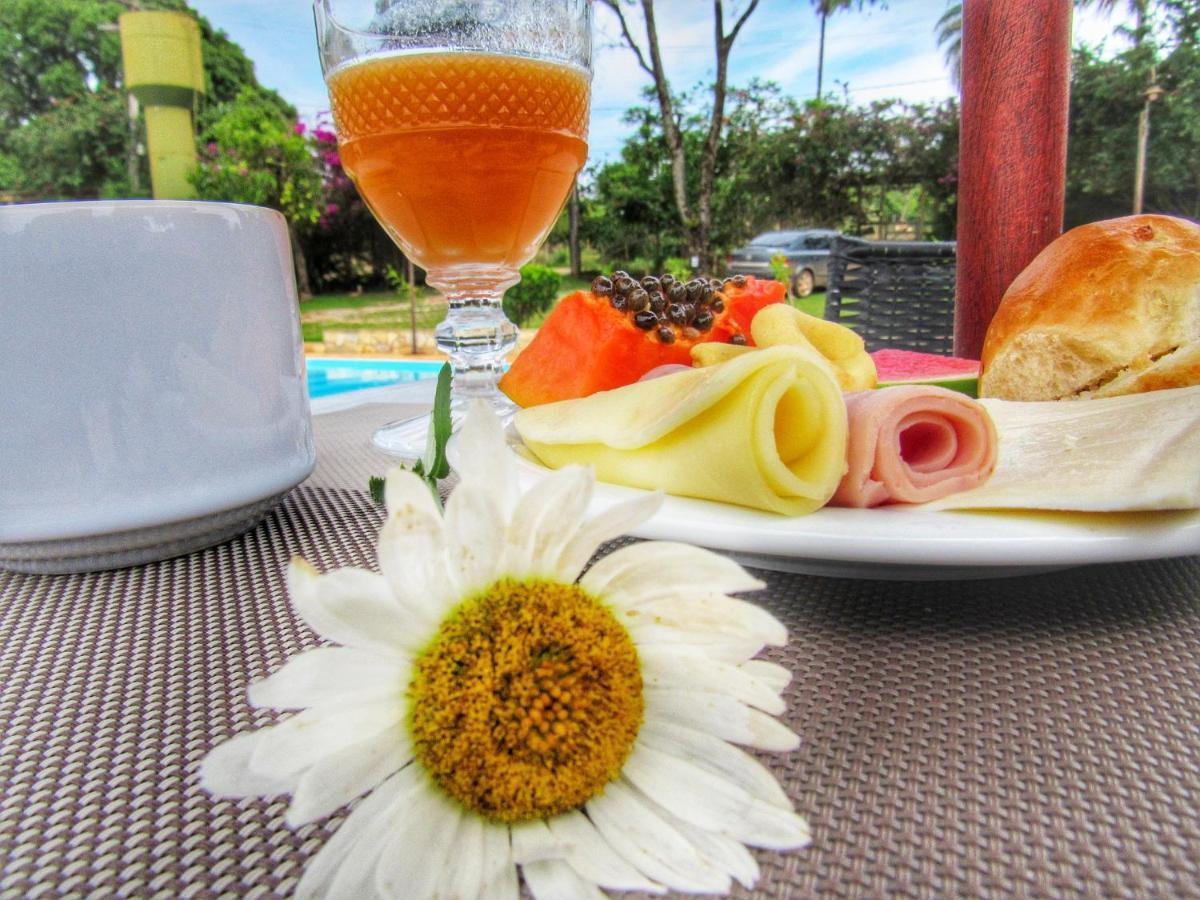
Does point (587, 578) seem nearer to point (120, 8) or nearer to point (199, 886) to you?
point (199, 886)

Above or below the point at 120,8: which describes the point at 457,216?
below

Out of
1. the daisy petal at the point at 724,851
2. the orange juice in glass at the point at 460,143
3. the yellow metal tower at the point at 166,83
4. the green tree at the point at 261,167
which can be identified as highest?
the yellow metal tower at the point at 166,83

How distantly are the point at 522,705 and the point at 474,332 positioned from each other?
2.29 feet

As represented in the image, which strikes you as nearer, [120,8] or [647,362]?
→ [647,362]

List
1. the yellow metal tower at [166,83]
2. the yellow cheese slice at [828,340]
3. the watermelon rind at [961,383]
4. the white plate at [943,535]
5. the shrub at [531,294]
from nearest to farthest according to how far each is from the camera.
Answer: the white plate at [943,535], the yellow cheese slice at [828,340], the watermelon rind at [961,383], the shrub at [531,294], the yellow metal tower at [166,83]

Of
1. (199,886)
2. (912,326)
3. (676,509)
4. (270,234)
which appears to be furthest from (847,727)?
(912,326)

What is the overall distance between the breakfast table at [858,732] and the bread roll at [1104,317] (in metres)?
0.32

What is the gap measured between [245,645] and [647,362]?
1.69 ft

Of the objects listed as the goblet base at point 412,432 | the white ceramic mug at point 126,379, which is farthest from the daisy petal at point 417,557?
the goblet base at point 412,432

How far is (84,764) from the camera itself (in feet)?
1.01

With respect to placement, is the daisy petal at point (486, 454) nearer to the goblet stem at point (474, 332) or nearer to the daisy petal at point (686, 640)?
the daisy petal at point (686, 640)

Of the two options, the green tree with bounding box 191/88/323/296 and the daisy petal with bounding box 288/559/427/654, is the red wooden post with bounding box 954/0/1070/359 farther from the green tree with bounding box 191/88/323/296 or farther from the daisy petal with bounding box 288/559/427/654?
the green tree with bounding box 191/88/323/296

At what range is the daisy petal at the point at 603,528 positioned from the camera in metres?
0.24

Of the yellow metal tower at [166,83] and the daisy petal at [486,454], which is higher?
the yellow metal tower at [166,83]
